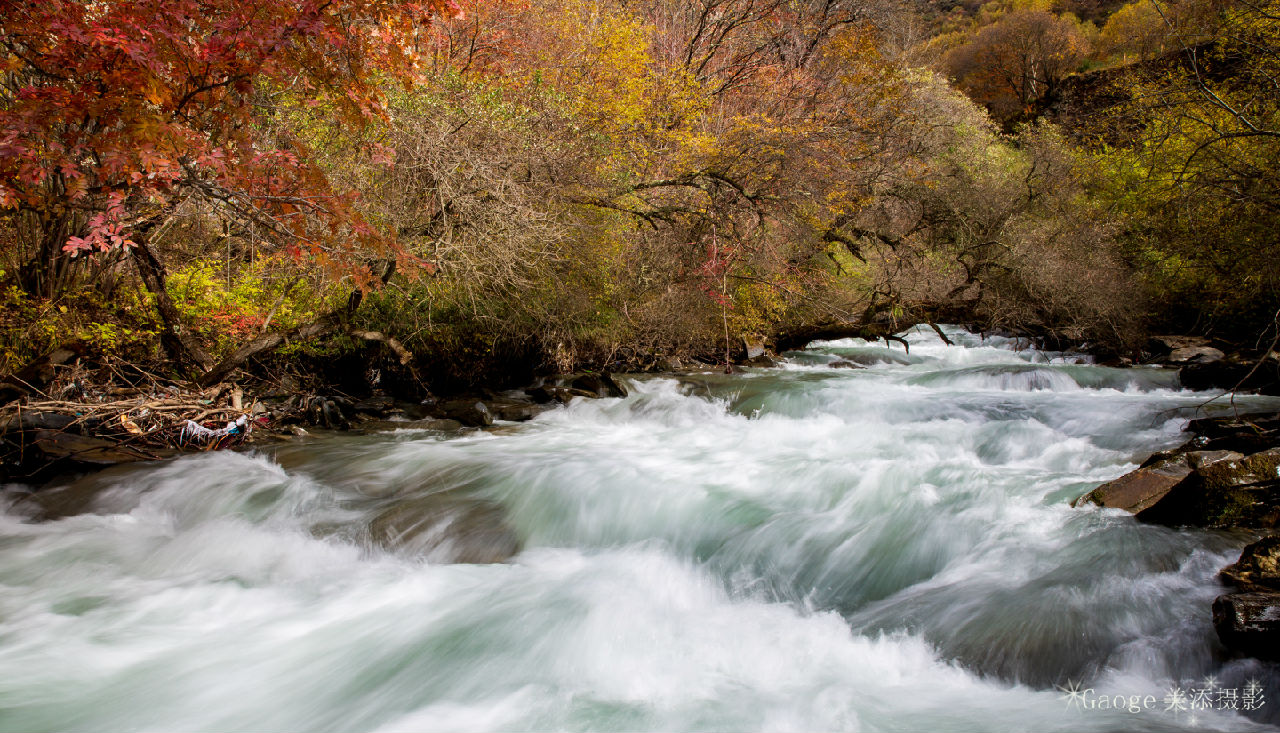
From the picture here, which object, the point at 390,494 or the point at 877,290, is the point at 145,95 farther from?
the point at 877,290

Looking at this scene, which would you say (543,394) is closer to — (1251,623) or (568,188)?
(568,188)

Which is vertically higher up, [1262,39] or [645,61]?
[645,61]

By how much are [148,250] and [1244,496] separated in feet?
33.3

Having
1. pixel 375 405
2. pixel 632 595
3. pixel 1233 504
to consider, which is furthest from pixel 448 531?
pixel 1233 504

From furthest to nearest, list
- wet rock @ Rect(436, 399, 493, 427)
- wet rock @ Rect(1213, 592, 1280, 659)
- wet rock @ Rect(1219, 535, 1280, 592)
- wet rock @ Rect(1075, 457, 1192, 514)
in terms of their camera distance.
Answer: wet rock @ Rect(436, 399, 493, 427)
wet rock @ Rect(1075, 457, 1192, 514)
wet rock @ Rect(1219, 535, 1280, 592)
wet rock @ Rect(1213, 592, 1280, 659)

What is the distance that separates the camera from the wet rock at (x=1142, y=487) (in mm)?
5293

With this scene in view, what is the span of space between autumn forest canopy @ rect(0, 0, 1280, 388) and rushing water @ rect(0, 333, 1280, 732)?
2365 mm

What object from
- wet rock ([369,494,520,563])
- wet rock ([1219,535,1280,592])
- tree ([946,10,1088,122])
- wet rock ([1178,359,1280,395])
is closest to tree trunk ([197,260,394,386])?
wet rock ([369,494,520,563])

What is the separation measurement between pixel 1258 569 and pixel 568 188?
8.33 m

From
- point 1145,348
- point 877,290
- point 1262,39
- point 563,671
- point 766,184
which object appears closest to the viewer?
point 563,671

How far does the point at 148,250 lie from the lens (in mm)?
7512

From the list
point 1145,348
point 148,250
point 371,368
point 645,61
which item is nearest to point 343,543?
point 148,250

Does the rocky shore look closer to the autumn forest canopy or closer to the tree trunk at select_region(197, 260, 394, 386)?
the autumn forest canopy

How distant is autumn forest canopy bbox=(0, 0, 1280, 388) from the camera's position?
4.68m
